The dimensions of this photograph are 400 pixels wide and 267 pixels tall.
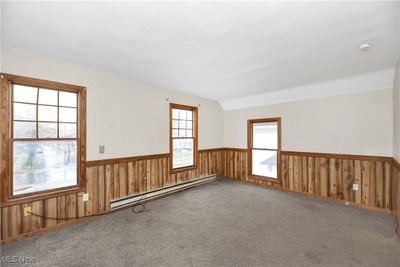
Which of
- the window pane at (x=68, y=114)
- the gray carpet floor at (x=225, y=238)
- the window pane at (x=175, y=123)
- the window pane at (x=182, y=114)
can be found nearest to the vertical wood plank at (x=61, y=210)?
the gray carpet floor at (x=225, y=238)

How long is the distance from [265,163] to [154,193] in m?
3.08

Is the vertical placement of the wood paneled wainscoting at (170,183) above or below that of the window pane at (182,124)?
below

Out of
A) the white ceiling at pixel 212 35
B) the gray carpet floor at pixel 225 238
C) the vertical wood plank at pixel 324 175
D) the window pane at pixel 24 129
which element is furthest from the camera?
the vertical wood plank at pixel 324 175

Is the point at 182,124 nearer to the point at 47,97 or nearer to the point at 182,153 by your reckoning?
the point at 182,153

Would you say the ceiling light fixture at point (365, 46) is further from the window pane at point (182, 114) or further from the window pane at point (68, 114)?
the window pane at point (68, 114)

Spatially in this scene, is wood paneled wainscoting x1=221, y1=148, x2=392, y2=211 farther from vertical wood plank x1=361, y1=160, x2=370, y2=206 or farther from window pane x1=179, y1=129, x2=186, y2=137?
window pane x1=179, y1=129, x2=186, y2=137

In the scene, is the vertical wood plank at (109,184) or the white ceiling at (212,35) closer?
the white ceiling at (212,35)

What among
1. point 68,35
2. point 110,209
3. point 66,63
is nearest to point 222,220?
point 110,209

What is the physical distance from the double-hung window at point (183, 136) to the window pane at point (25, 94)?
8.06ft

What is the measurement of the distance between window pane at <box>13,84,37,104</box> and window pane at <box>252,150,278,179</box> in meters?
4.89

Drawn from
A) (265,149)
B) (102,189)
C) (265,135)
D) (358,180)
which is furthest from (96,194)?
(358,180)

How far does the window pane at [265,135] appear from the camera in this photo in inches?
184

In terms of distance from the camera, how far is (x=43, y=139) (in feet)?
8.32

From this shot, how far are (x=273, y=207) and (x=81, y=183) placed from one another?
11.3ft
